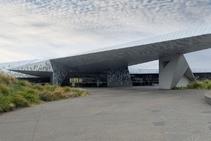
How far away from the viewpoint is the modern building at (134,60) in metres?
27.9

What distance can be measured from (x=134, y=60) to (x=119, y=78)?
12296mm

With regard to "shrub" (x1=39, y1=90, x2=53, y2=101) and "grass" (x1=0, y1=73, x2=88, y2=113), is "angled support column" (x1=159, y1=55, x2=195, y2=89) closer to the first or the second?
"grass" (x1=0, y1=73, x2=88, y2=113)

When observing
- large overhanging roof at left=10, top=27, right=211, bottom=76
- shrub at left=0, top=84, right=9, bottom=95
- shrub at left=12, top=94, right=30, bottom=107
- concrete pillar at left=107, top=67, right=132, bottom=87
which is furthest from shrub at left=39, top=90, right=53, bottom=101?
concrete pillar at left=107, top=67, right=132, bottom=87

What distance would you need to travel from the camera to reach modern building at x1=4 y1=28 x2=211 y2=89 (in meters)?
27.9

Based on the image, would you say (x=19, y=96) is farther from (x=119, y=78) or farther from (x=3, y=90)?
(x=119, y=78)

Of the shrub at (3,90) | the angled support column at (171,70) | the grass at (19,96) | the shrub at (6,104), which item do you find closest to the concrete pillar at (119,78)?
the angled support column at (171,70)

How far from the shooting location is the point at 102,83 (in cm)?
5681

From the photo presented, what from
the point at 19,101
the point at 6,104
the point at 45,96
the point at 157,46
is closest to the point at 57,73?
the point at 157,46

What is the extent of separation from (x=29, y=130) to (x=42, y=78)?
4309 centimetres

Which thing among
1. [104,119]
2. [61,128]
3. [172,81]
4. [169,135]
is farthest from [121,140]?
[172,81]

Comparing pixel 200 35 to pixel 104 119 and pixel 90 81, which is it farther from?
pixel 90 81

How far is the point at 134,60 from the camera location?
143ft

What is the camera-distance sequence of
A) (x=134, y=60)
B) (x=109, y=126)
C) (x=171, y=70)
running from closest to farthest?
(x=109, y=126) → (x=171, y=70) → (x=134, y=60)

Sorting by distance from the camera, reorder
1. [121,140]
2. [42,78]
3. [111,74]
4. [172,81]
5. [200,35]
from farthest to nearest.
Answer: [111,74], [42,78], [172,81], [200,35], [121,140]
